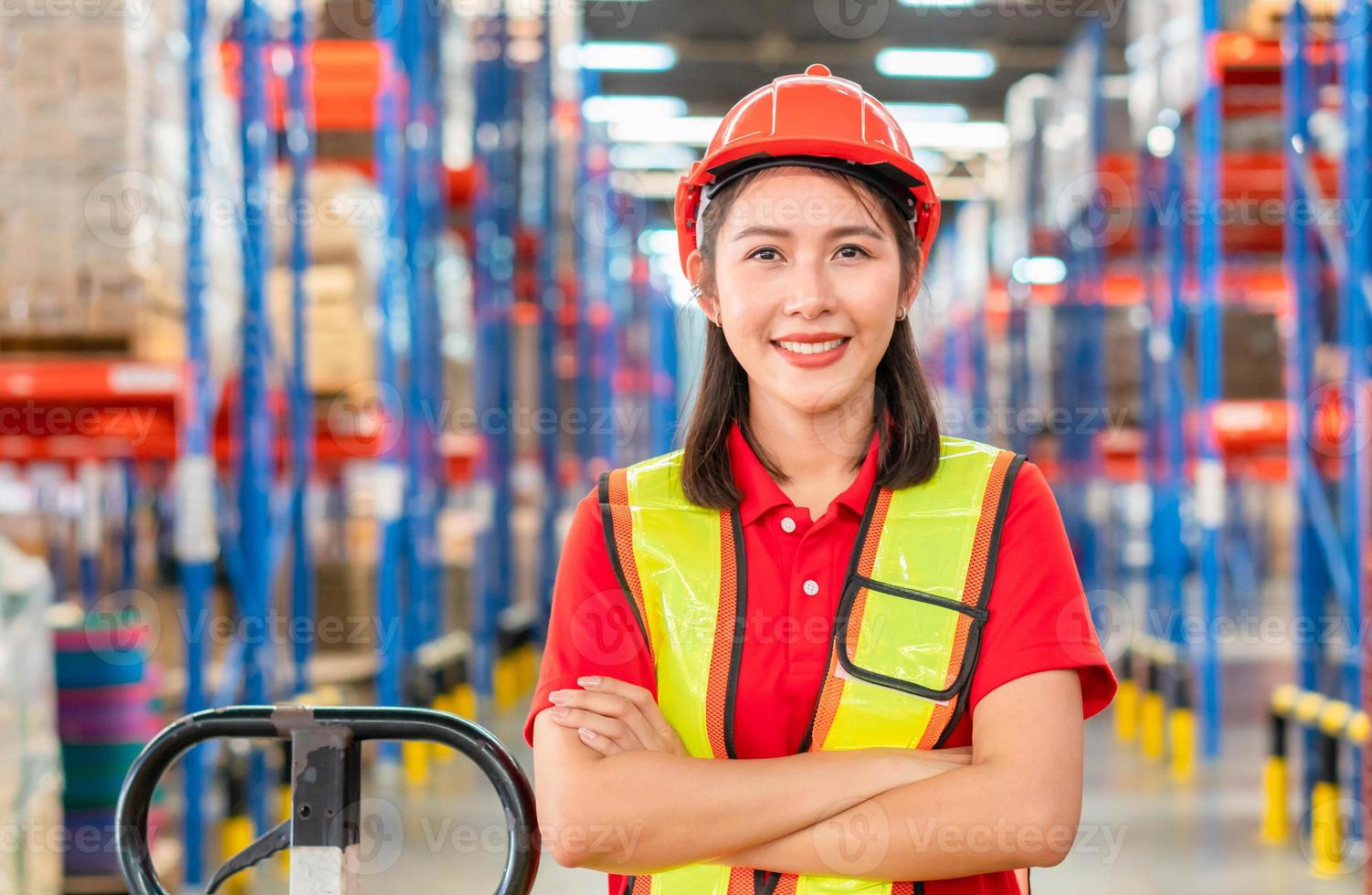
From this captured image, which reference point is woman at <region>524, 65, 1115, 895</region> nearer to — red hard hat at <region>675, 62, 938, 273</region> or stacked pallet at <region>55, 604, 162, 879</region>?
red hard hat at <region>675, 62, 938, 273</region>

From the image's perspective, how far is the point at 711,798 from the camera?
65.0 inches

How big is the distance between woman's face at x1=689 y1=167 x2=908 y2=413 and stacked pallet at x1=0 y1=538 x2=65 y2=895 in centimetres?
243

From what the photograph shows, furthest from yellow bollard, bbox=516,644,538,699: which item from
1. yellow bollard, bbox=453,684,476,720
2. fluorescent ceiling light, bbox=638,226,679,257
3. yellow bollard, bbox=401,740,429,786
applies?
fluorescent ceiling light, bbox=638,226,679,257

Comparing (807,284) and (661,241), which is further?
(661,241)

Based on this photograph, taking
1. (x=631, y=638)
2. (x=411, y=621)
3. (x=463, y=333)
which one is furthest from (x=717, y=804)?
(x=463, y=333)

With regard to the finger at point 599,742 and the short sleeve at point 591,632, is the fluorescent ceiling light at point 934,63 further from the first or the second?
the finger at point 599,742

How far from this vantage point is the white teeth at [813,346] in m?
1.83

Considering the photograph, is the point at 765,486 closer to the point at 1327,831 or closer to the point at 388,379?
the point at 1327,831

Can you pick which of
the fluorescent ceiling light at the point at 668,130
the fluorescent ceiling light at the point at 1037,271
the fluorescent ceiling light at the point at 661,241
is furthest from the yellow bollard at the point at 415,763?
the fluorescent ceiling light at the point at 661,241

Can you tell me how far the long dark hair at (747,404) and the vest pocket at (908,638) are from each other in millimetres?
168

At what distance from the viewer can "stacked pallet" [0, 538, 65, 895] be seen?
3.33 metres

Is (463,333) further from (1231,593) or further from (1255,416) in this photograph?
(1231,593)

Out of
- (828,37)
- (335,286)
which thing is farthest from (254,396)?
(828,37)

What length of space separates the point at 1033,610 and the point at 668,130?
19569mm
